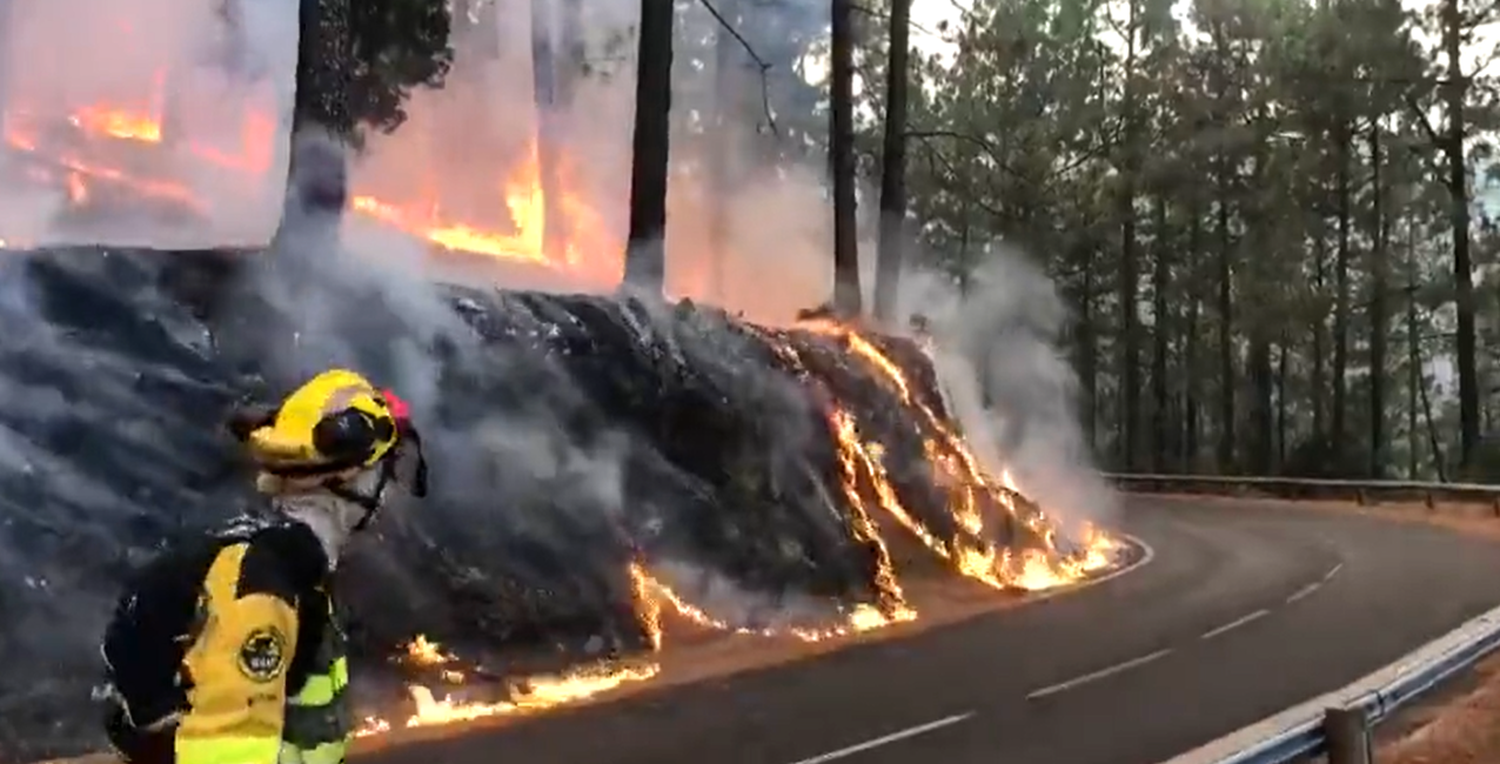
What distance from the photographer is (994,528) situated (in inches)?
927

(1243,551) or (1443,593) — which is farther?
(1243,551)

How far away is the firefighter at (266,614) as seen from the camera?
2.83 m

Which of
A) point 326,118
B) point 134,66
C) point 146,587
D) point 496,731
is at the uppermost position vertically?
point 134,66

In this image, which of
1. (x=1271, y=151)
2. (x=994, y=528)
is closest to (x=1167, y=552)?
(x=994, y=528)

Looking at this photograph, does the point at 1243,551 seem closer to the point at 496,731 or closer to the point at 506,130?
the point at 496,731

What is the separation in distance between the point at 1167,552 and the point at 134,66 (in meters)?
22.0

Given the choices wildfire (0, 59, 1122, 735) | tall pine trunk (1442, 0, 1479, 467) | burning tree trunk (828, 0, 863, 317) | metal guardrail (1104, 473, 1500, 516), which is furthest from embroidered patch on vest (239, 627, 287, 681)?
tall pine trunk (1442, 0, 1479, 467)

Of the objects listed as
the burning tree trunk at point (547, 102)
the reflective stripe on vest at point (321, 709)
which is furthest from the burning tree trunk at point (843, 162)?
the reflective stripe on vest at point (321, 709)

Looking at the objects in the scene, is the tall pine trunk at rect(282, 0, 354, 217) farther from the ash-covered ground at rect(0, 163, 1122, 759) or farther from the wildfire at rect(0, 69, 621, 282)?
the wildfire at rect(0, 69, 621, 282)

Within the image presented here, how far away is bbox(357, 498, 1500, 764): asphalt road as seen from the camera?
32.7ft

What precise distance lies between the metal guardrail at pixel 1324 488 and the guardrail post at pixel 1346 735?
27345 mm

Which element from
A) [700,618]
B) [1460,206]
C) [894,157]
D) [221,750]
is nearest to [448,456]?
[700,618]

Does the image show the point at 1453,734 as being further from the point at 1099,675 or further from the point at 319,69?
the point at 319,69

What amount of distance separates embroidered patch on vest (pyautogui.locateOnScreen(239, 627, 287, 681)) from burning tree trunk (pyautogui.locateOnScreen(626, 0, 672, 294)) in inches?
654
